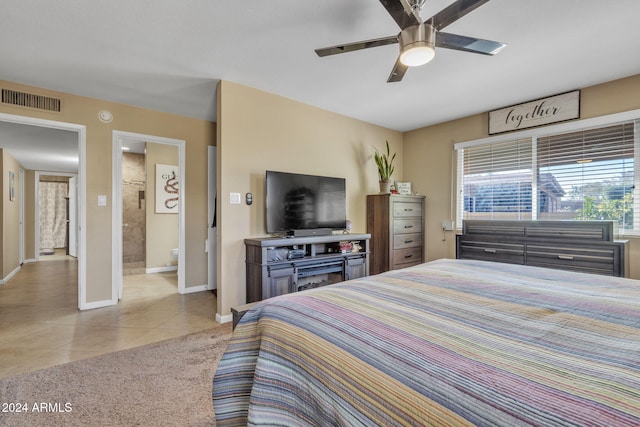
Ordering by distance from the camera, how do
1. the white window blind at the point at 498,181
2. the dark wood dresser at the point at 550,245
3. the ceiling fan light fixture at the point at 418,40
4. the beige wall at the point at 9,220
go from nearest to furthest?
the ceiling fan light fixture at the point at 418,40 → the dark wood dresser at the point at 550,245 → the white window blind at the point at 498,181 → the beige wall at the point at 9,220

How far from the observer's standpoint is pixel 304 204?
3.49 meters

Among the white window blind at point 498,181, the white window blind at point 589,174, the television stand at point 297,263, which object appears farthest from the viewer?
the white window blind at point 498,181

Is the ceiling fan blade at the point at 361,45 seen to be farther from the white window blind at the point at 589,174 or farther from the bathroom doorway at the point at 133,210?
the bathroom doorway at the point at 133,210

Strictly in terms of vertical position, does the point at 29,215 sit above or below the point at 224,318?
above

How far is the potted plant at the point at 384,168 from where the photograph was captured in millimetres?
4309

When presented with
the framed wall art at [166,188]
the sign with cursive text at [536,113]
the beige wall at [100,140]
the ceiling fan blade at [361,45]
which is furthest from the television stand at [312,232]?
the framed wall art at [166,188]

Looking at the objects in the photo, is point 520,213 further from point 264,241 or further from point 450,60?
point 264,241

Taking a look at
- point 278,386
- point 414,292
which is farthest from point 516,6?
point 278,386

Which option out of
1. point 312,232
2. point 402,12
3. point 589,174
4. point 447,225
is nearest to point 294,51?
point 402,12

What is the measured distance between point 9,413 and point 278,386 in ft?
5.99

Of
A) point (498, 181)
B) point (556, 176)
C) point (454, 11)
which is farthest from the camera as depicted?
point (498, 181)

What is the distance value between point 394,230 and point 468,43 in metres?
2.66

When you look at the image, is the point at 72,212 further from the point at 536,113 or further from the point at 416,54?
the point at 536,113

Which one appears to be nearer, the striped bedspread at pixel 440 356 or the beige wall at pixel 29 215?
the striped bedspread at pixel 440 356
